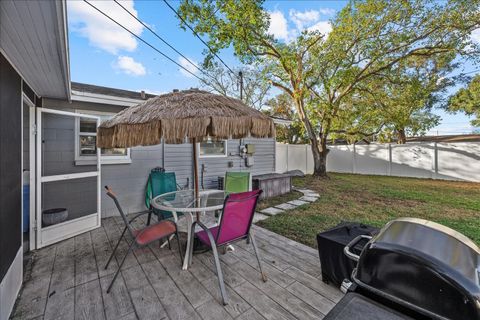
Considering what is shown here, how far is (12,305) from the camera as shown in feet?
6.08

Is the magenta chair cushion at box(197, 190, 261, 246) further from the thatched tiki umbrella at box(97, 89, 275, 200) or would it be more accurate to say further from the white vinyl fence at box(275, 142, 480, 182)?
the white vinyl fence at box(275, 142, 480, 182)

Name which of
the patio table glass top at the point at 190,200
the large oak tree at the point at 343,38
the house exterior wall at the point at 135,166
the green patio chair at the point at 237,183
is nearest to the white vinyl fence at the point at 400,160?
the large oak tree at the point at 343,38

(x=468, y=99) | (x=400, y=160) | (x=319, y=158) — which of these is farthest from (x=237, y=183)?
(x=468, y=99)

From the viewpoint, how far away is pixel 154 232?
2428 mm

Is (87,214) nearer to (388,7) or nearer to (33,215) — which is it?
(33,215)

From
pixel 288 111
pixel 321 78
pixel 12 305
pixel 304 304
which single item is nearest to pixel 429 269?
pixel 304 304

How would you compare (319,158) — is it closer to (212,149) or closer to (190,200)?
(212,149)

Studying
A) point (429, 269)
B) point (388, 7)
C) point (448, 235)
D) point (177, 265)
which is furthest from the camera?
point (388, 7)

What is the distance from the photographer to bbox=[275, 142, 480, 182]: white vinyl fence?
29.2 ft

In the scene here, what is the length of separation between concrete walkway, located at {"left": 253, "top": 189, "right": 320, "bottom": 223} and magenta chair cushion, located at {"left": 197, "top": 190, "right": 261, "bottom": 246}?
6.53 ft

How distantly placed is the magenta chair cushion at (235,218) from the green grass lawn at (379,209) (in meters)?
1.44

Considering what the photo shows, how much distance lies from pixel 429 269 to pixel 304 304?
119 cm

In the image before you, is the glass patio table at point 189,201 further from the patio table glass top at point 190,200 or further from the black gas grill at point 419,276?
the black gas grill at point 419,276

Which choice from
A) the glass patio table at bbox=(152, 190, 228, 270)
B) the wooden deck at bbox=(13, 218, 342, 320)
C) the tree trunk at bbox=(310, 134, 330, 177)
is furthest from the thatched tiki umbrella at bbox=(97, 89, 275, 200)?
the tree trunk at bbox=(310, 134, 330, 177)
